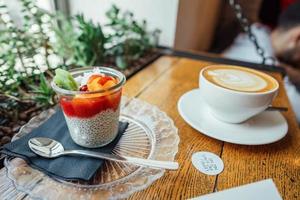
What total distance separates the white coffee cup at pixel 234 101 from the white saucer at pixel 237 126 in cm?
2

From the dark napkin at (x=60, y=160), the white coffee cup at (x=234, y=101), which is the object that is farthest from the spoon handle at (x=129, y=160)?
the white coffee cup at (x=234, y=101)

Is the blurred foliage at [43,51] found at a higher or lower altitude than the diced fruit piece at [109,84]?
lower

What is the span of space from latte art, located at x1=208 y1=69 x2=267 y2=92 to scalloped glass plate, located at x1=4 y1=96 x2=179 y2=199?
120 millimetres

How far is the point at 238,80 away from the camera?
0.46m

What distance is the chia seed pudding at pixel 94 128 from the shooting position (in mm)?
371

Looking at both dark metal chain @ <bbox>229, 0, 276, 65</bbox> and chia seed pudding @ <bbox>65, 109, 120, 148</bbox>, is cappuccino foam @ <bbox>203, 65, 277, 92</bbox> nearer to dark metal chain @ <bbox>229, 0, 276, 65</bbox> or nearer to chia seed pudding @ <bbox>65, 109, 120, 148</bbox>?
chia seed pudding @ <bbox>65, 109, 120, 148</bbox>

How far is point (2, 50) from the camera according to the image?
0.56 metres

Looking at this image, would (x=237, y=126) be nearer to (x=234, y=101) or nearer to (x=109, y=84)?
(x=234, y=101)

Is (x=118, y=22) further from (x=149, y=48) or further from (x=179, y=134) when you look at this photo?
(x=179, y=134)

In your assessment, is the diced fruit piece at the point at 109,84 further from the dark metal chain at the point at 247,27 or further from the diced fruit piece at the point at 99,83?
the dark metal chain at the point at 247,27

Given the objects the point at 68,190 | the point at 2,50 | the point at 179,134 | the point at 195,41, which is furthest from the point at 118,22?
the point at 195,41

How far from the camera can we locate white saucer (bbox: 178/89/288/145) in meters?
0.43

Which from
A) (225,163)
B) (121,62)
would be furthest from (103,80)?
(121,62)

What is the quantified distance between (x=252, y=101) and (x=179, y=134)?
5.3 inches
